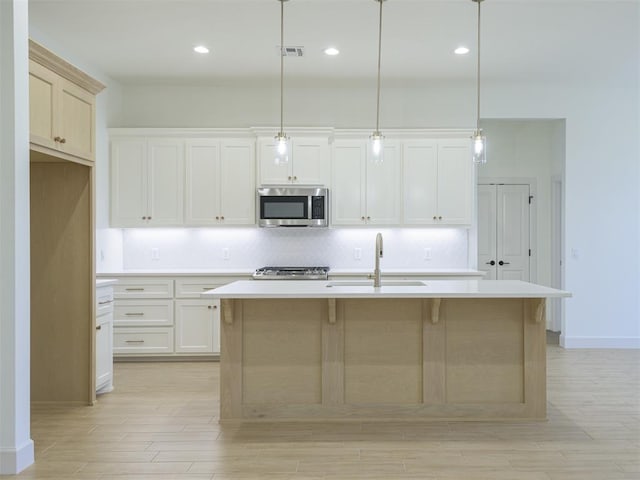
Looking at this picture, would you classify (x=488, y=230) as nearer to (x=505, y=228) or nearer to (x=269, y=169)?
(x=505, y=228)

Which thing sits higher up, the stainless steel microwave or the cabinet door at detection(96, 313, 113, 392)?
the stainless steel microwave

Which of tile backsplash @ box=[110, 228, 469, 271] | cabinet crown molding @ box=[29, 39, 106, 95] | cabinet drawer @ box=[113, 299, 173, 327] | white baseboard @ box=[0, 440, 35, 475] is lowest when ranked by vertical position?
white baseboard @ box=[0, 440, 35, 475]

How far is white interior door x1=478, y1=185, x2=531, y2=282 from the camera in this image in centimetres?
707

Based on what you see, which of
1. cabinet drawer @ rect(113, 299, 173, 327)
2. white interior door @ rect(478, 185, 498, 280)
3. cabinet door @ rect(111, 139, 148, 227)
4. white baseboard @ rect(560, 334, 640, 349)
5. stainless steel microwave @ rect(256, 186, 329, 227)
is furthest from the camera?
white interior door @ rect(478, 185, 498, 280)

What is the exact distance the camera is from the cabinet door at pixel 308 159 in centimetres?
552

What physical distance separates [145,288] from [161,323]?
394 millimetres

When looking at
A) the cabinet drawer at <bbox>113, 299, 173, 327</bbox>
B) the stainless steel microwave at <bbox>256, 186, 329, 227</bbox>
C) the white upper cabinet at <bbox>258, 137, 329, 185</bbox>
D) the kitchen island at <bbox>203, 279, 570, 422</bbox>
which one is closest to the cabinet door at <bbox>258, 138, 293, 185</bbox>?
the white upper cabinet at <bbox>258, 137, 329, 185</bbox>

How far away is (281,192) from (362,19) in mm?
1978

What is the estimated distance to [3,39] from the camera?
2.74 meters

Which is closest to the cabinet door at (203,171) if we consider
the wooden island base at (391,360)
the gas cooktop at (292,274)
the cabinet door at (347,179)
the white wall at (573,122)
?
the white wall at (573,122)

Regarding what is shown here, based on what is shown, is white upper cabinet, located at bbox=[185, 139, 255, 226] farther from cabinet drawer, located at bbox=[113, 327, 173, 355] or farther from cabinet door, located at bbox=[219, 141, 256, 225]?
cabinet drawer, located at bbox=[113, 327, 173, 355]

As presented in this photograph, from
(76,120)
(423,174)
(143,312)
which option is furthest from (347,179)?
(76,120)

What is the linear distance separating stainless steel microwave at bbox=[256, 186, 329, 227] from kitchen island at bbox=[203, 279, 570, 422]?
6.65ft

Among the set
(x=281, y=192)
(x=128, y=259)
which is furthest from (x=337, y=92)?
(x=128, y=259)
